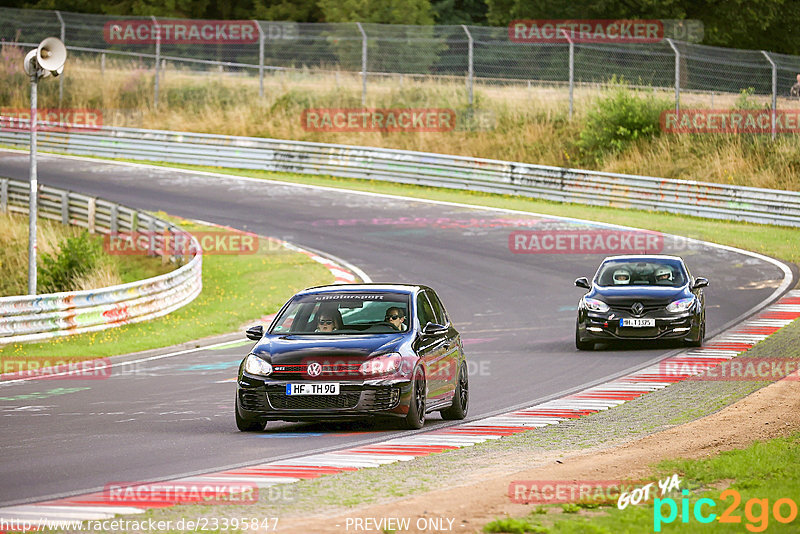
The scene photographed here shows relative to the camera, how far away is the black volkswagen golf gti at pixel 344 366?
39.0ft

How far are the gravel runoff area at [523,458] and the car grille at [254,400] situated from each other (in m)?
2.08

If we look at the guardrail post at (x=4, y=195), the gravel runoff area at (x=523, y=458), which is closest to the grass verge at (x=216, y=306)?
the guardrail post at (x=4, y=195)

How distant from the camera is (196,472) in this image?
973cm

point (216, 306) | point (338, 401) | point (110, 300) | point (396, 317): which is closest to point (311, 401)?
point (338, 401)

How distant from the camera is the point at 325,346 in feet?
39.9

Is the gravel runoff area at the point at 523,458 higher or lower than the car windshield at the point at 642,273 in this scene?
higher

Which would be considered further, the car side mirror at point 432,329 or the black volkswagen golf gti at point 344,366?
the car side mirror at point 432,329

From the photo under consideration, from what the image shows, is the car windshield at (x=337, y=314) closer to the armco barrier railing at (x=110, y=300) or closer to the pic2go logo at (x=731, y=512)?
the pic2go logo at (x=731, y=512)

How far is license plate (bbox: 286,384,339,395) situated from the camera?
11891 millimetres

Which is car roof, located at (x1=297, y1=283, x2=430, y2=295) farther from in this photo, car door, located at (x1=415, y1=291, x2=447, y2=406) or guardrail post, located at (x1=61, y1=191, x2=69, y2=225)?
guardrail post, located at (x1=61, y1=191, x2=69, y2=225)

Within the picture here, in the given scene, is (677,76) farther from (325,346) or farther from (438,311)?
(325,346)

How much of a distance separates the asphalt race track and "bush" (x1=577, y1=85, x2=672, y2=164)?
7.36m

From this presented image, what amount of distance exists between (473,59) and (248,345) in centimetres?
2337

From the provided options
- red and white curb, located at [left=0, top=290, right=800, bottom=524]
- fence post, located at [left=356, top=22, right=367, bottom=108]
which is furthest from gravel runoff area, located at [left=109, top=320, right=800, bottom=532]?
fence post, located at [left=356, top=22, right=367, bottom=108]
